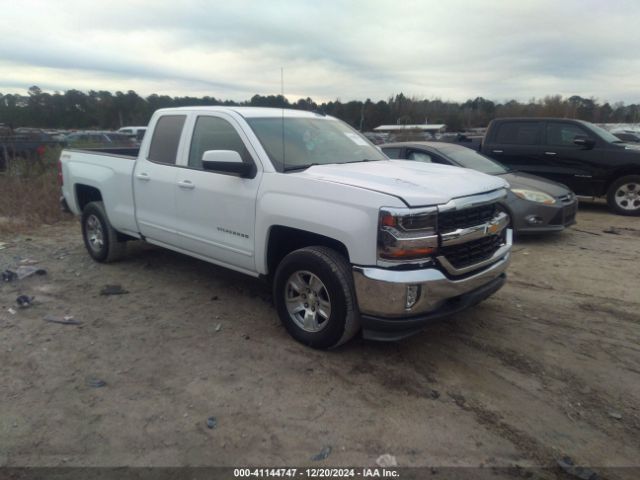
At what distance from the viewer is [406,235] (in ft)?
10.8

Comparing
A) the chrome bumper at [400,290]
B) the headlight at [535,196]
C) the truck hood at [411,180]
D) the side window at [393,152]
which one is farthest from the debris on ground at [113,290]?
the headlight at [535,196]

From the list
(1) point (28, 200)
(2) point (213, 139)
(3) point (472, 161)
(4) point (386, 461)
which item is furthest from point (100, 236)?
(3) point (472, 161)

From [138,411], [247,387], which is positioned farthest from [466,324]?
[138,411]

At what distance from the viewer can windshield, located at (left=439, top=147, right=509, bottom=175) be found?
7.65 metres

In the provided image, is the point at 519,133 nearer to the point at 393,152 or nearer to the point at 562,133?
the point at 562,133

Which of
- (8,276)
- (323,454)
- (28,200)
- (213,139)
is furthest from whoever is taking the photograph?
(28,200)

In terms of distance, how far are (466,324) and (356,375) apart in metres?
1.39

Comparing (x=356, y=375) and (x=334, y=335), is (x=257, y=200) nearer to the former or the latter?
(x=334, y=335)

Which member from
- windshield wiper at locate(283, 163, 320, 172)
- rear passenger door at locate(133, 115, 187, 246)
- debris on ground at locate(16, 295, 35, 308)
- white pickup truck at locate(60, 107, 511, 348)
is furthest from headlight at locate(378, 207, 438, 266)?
debris on ground at locate(16, 295, 35, 308)

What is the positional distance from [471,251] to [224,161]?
210 centimetres

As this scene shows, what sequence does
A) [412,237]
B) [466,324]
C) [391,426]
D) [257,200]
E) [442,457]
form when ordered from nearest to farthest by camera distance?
[442,457] < [391,426] < [412,237] < [257,200] < [466,324]

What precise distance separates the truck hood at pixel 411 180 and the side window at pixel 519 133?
21.3 ft

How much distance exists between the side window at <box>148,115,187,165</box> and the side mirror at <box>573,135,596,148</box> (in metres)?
7.82

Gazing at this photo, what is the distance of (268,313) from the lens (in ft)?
15.6
